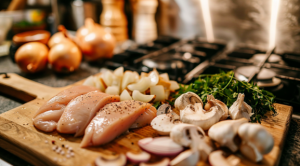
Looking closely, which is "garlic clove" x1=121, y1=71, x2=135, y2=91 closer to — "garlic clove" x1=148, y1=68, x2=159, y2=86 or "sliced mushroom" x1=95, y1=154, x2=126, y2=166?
"garlic clove" x1=148, y1=68, x2=159, y2=86

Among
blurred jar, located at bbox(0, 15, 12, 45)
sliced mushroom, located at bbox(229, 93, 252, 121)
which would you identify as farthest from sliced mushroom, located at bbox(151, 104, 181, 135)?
blurred jar, located at bbox(0, 15, 12, 45)

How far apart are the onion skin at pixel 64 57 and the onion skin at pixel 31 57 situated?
68 mm

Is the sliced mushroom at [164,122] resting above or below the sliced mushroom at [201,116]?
below

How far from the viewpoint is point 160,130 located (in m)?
0.97

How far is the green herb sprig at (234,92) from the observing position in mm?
1109

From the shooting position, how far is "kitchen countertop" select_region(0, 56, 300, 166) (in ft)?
3.06

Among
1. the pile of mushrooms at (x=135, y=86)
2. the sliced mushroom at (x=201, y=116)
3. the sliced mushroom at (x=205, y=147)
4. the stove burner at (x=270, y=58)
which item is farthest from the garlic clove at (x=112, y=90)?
the stove burner at (x=270, y=58)

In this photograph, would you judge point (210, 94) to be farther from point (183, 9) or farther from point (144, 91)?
point (183, 9)

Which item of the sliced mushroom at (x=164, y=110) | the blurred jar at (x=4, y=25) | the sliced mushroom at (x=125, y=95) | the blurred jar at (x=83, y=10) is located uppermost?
the blurred jar at (x=83, y=10)

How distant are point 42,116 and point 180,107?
26.5 inches

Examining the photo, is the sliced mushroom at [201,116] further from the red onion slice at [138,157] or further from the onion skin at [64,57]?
the onion skin at [64,57]

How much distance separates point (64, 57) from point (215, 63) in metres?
1.10

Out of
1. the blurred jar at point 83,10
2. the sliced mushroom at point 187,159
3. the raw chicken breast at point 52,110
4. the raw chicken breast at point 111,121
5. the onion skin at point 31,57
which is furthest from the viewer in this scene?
the blurred jar at point 83,10

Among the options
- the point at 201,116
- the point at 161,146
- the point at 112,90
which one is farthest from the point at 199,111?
the point at 112,90
